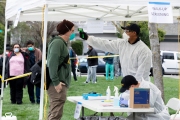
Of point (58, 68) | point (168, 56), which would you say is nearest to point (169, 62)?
point (168, 56)

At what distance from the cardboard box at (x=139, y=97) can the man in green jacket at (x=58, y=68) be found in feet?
3.49

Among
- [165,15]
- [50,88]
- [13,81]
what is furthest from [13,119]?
[13,81]

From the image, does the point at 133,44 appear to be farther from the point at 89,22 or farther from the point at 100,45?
the point at 89,22

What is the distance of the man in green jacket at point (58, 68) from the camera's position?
591cm

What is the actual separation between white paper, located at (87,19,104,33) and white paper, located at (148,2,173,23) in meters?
1.95

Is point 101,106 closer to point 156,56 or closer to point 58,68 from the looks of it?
point 58,68

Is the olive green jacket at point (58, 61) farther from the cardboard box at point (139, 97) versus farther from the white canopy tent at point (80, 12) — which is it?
the cardboard box at point (139, 97)


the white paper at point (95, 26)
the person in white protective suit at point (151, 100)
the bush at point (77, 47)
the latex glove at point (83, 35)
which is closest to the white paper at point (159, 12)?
the person in white protective suit at point (151, 100)

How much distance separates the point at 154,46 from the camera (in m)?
9.65

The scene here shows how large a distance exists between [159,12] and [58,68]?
160 cm

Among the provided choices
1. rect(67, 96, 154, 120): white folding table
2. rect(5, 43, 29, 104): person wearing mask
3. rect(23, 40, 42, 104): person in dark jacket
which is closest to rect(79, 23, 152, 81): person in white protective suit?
rect(67, 96, 154, 120): white folding table

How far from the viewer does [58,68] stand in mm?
6027

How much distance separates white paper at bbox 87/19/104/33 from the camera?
24.2 ft

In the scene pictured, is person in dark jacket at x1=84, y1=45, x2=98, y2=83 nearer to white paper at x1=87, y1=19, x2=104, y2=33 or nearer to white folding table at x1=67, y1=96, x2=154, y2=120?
white paper at x1=87, y1=19, x2=104, y2=33
